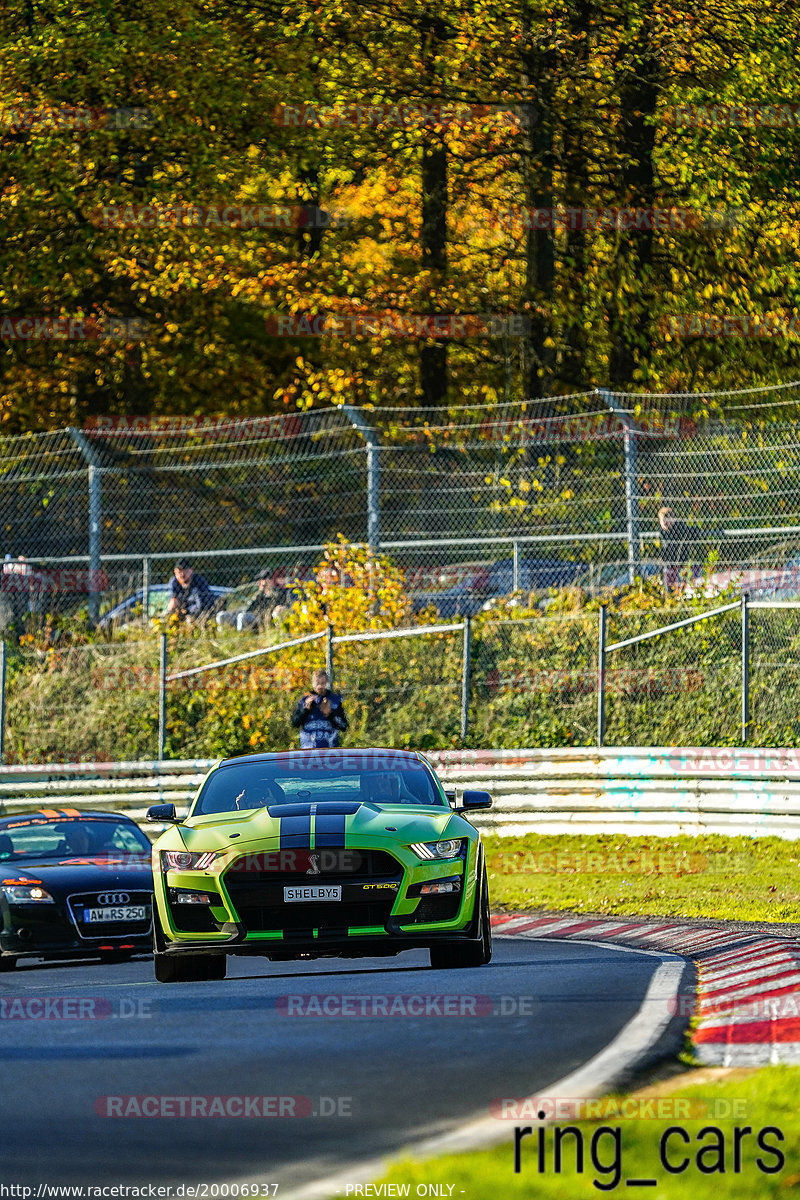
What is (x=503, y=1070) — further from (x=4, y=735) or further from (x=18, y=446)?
(x=18, y=446)

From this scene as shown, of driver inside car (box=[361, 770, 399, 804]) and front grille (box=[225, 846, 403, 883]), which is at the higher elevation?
driver inside car (box=[361, 770, 399, 804])

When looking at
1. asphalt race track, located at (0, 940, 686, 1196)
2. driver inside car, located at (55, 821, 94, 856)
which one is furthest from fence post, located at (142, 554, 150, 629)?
asphalt race track, located at (0, 940, 686, 1196)

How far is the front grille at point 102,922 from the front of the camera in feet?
48.1

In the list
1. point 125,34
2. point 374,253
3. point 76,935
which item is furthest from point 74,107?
point 76,935

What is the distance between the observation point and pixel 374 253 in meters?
34.5

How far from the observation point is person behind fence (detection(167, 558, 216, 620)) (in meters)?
24.6

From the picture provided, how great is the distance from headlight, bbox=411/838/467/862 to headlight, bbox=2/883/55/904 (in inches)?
182

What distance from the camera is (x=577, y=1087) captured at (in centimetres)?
742

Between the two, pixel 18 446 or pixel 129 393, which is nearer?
pixel 18 446

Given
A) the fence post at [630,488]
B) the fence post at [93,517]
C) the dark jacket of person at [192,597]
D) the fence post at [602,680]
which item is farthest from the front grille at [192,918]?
the dark jacket of person at [192,597]

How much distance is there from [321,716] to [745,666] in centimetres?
409

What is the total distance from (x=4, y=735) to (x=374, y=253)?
13330mm

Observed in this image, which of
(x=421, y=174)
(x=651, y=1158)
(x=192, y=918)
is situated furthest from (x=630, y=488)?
(x=651, y=1158)

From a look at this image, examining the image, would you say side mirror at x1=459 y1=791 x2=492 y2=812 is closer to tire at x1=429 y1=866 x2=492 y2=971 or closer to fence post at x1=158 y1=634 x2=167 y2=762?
tire at x1=429 y1=866 x2=492 y2=971
